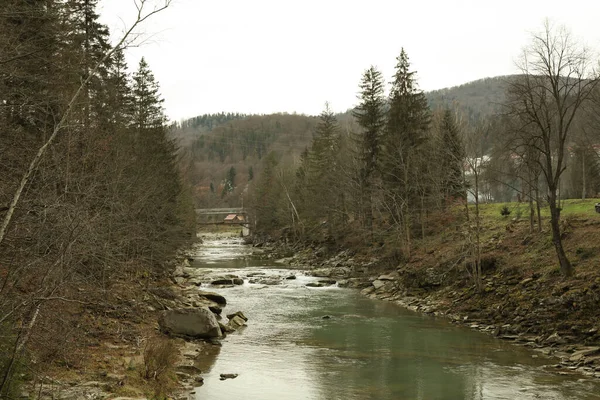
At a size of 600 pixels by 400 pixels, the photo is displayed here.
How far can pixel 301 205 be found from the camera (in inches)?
2489

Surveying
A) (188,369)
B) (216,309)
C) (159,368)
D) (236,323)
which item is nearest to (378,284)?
(216,309)

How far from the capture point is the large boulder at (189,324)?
1934 centimetres

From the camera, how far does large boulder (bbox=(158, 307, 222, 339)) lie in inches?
762

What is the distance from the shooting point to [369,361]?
16.7 metres

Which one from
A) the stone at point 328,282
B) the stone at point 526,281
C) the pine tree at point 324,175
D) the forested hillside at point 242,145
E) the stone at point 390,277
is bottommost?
the stone at point 328,282

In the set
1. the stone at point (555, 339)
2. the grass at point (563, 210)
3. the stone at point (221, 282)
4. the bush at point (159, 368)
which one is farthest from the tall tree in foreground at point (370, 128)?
the bush at point (159, 368)

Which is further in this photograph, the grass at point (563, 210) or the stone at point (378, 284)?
the stone at point (378, 284)

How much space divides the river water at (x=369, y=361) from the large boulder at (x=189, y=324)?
0.76 meters

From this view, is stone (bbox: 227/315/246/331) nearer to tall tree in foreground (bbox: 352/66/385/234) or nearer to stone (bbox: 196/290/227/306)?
stone (bbox: 196/290/227/306)

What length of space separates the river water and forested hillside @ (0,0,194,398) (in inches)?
173

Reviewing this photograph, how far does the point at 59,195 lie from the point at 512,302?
18.3m

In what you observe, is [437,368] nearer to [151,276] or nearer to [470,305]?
[470,305]

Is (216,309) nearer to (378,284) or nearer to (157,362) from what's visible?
(157,362)

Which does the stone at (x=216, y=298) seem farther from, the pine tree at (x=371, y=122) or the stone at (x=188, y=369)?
the pine tree at (x=371, y=122)
